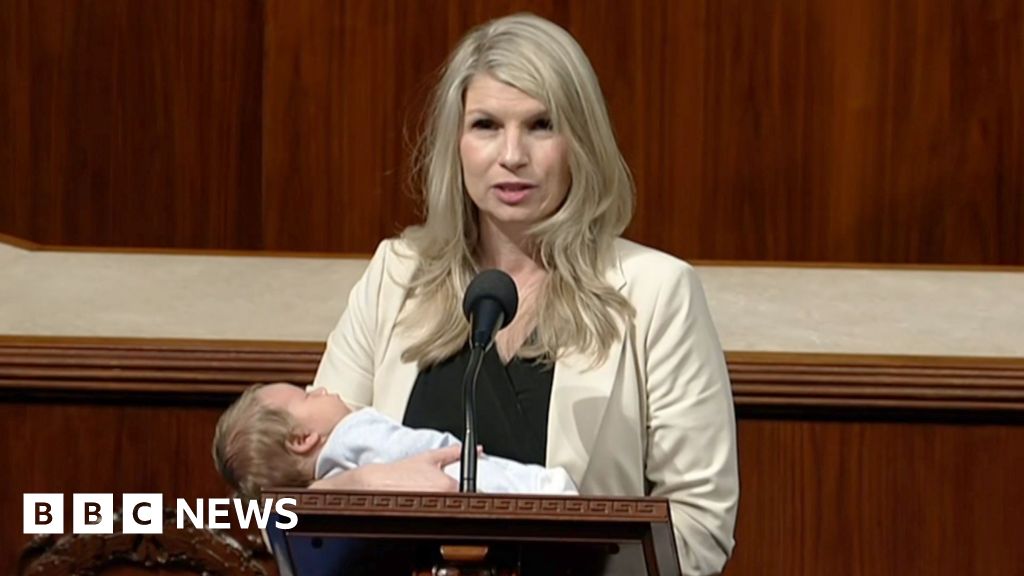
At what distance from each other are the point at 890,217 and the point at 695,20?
0.41 metres

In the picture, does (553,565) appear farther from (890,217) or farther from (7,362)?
(890,217)

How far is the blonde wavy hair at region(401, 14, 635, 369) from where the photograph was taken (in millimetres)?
2451

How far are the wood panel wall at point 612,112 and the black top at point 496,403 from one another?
1.19 meters

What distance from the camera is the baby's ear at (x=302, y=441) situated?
2395 mm

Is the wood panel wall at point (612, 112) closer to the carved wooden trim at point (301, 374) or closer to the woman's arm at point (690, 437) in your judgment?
the carved wooden trim at point (301, 374)

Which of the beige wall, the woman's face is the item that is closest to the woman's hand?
the woman's face

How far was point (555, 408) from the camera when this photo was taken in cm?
242

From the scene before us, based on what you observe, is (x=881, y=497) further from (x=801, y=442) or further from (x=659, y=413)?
(x=659, y=413)

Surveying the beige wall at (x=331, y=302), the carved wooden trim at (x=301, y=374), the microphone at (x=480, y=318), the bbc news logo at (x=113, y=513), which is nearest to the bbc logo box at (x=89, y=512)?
the bbc news logo at (x=113, y=513)

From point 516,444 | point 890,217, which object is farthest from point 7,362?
point 890,217

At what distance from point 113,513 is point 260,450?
3.06 ft

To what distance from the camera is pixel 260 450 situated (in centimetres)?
239

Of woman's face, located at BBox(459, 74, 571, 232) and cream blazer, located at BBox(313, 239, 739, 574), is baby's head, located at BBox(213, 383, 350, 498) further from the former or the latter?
woman's face, located at BBox(459, 74, 571, 232)

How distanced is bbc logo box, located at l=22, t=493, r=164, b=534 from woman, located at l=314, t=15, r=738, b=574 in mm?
765
